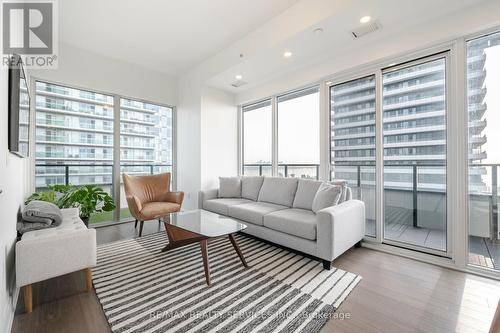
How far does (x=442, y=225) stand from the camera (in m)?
2.38

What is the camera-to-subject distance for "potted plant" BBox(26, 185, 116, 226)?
2.81 metres

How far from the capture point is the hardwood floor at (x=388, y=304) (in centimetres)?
140

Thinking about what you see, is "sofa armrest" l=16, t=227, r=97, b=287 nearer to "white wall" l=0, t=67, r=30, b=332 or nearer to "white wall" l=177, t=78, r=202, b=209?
"white wall" l=0, t=67, r=30, b=332

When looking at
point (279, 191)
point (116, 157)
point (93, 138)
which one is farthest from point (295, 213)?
point (93, 138)

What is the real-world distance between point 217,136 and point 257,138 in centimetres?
83

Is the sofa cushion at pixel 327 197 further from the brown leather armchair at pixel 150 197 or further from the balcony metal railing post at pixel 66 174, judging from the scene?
the balcony metal railing post at pixel 66 174

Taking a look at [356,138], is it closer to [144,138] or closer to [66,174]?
[144,138]

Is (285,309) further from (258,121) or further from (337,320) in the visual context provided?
(258,121)

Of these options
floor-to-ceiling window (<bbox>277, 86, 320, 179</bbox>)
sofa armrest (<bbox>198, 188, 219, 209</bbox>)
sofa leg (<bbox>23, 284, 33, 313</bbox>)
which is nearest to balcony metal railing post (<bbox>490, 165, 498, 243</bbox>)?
floor-to-ceiling window (<bbox>277, 86, 320, 179</bbox>)

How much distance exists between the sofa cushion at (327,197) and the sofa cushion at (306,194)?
0.75 ft

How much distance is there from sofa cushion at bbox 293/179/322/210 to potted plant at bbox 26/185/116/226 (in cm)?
275

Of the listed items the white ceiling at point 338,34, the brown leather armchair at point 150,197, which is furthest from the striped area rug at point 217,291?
the white ceiling at point 338,34

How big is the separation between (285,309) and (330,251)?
2.55 feet

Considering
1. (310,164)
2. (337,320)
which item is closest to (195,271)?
(337,320)
